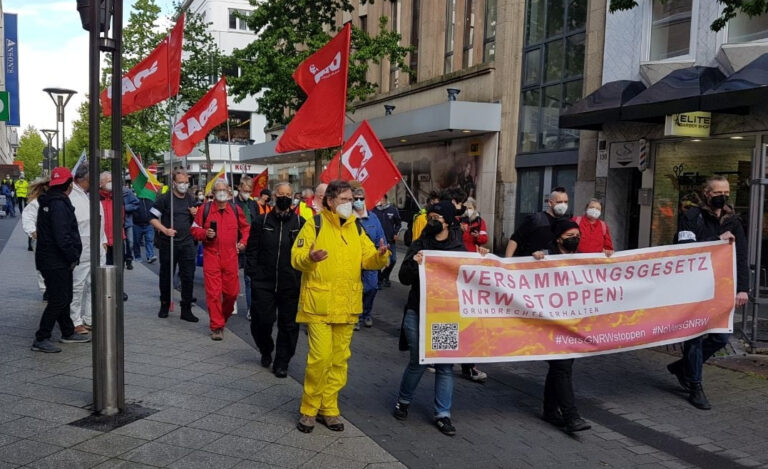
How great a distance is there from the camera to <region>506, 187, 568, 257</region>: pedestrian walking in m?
5.71

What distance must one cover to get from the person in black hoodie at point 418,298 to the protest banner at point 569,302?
0.41 ft

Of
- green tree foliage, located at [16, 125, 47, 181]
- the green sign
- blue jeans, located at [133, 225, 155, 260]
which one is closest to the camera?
the green sign

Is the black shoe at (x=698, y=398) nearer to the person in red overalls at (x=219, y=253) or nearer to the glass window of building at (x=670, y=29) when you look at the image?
the person in red overalls at (x=219, y=253)

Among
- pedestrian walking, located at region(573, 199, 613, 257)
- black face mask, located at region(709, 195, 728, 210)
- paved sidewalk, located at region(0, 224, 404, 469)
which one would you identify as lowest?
paved sidewalk, located at region(0, 224, 404, 469)

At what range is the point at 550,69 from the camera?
58.7 feet

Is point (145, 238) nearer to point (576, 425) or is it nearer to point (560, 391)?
point (560, 391)

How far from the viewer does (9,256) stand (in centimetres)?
1623

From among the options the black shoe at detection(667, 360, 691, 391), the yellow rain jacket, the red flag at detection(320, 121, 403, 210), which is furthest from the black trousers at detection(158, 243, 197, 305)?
the black shoe at detection(667, 360, 691, 391)

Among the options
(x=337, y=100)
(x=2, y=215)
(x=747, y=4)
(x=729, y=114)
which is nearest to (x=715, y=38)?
(x=729, y=114)

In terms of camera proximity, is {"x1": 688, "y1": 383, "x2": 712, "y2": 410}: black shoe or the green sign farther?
the green sign

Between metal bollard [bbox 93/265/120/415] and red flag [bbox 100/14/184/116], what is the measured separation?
5642mm

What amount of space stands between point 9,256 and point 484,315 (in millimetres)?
14631

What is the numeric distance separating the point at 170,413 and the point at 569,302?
3261 millimetres

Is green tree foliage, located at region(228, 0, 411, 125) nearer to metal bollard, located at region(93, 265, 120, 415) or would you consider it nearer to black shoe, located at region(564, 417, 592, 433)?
metal bollard, located at region(93, 265, 120, 415)
